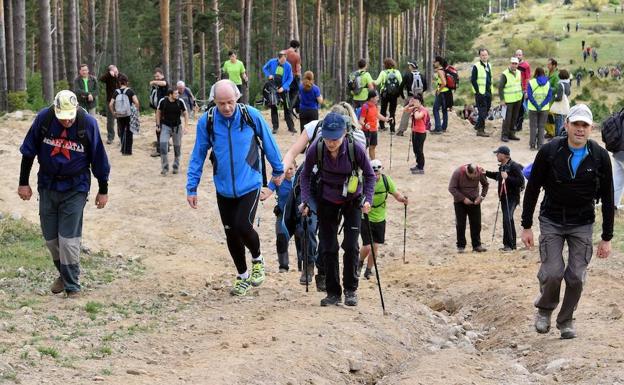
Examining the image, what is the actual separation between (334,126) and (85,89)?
13.1 metres

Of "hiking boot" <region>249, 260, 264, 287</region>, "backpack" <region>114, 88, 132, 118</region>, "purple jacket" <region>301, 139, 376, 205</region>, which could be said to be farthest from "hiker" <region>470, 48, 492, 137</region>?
"purple jacket" <region>301, 139, 376, 205</region>

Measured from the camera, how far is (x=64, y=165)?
939 cm

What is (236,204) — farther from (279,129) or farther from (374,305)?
(279,129)

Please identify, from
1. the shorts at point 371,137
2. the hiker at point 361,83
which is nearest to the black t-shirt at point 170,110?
the shorts at point 371,137

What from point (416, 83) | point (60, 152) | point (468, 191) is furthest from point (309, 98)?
point (60, 152)

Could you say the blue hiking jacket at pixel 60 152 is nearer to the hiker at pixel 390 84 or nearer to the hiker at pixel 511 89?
the hiker at pixel 390 84

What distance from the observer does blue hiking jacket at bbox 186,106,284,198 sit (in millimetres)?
9500

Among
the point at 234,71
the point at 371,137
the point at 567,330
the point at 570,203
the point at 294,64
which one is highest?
the point at 294,64

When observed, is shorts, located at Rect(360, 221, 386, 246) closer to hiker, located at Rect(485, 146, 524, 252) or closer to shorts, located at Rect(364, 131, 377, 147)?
hiker, located at Rect(485, 146, 524, 252)

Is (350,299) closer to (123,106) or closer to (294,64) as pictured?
(123,106)

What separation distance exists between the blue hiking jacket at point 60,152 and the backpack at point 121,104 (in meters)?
11.0

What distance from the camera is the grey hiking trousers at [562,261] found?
28.1ft

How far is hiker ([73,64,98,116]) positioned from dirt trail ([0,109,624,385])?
5.09m

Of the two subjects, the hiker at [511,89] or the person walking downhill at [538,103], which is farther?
the hiker at [511,89]
